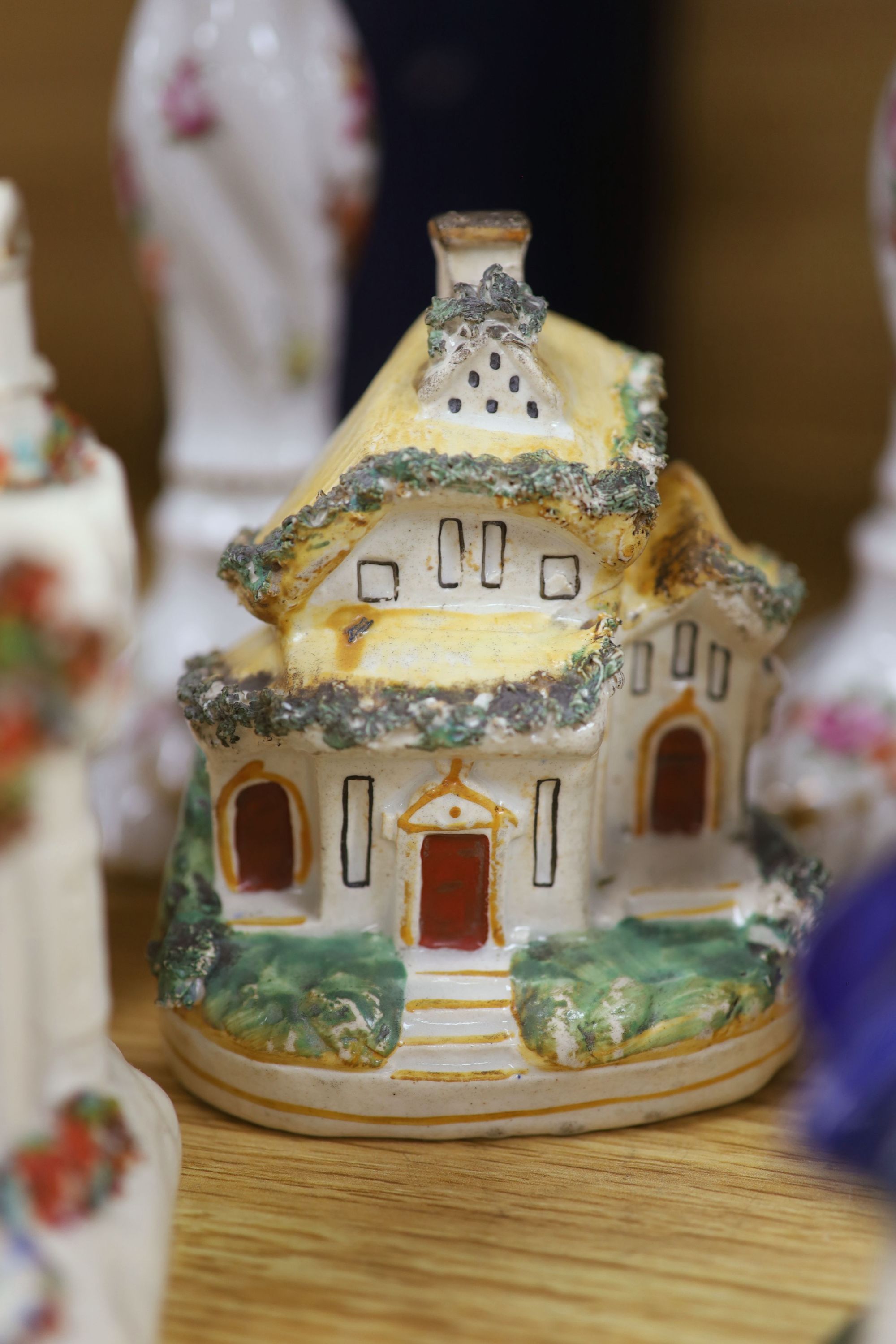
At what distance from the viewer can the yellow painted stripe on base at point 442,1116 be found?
178 cm

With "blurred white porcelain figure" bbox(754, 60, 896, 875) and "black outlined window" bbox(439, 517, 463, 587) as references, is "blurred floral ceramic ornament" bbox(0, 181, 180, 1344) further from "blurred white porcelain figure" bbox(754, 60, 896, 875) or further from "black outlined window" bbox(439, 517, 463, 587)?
"blurred white porcelain figure" bbox(754, 60, 896, 875)

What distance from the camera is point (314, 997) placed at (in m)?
1.77

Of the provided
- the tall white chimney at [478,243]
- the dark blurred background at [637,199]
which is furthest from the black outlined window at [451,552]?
the dark blurred background at [637,199]

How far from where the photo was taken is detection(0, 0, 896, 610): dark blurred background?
3.05m

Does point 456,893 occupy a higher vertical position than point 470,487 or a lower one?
lower

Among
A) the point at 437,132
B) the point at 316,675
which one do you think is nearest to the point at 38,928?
the point at 316,675

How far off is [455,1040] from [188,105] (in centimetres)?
130

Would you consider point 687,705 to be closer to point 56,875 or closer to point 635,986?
point 635,986

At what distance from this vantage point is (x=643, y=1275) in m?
1.61

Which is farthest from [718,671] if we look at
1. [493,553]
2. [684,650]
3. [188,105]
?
[188,105]

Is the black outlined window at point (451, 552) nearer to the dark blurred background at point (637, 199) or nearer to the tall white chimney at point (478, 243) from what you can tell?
the tall white chimney at point (478, 243)

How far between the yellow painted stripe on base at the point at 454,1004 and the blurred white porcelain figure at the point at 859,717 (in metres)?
0.77

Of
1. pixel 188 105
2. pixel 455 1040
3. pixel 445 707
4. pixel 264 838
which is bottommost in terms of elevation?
pixel 455 1040

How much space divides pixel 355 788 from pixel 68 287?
2.73 metres
